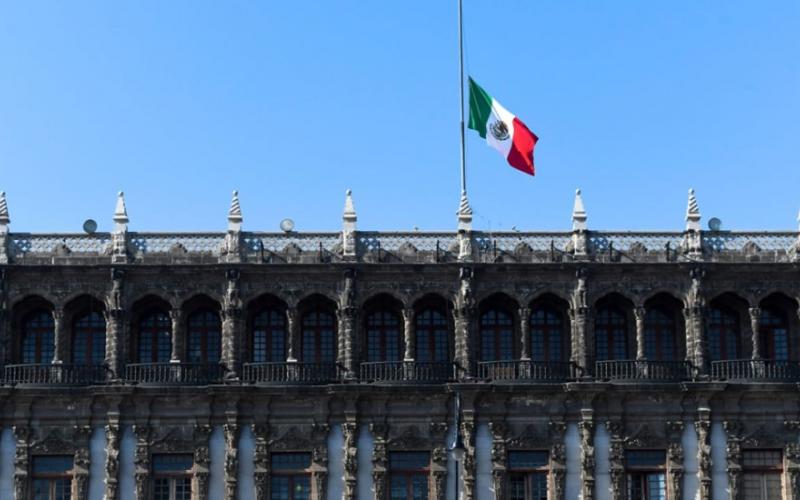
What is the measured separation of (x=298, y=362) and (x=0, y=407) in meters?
13.1

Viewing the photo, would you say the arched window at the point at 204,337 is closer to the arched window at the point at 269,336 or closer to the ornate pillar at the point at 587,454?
the arched window at the point at 269,336

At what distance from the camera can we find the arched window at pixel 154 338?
71312 millimetres

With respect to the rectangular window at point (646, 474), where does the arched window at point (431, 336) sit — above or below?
above

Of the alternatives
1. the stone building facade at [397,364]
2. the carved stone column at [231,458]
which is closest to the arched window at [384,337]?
the stone building facade at [397,364]

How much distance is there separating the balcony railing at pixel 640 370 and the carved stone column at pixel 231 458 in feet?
53.1

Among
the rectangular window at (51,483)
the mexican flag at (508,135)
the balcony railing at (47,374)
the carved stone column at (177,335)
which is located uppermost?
the mexican flag at (508,135)

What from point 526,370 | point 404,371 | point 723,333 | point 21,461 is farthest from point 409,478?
point 21,461

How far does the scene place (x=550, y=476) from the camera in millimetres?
69375

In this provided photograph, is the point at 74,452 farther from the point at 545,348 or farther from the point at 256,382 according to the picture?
the point at 545,348

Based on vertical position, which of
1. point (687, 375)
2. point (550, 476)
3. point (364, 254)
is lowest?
point (550, 476)

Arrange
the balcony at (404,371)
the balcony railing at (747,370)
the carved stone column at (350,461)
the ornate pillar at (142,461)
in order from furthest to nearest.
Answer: the balcony railing at (747,370)
the balcony at (404,371)
the carved stone column at (350,461)
the ornate pillar at (142,461)

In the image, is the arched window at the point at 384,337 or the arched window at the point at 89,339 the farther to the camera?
the arched window at the point at 384,337

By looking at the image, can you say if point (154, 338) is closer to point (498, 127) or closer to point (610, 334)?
point (498, 127)

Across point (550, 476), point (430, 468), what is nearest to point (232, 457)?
point (430, 468)
